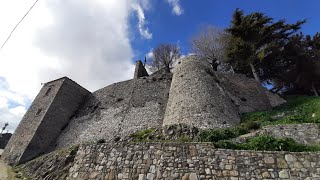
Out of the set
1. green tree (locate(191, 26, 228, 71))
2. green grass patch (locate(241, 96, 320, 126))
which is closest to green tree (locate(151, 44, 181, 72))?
green tree (locate(191, 26, 228, 71))

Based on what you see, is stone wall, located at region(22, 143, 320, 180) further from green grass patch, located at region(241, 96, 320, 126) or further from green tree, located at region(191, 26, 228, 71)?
green tree, located at region(191, 26, 228, 71)

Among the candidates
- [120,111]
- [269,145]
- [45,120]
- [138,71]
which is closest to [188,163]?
[269,145]

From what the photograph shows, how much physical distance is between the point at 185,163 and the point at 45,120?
48.5 feet

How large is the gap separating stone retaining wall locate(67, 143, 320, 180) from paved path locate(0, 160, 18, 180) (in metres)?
5.89

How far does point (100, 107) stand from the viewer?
22.2m

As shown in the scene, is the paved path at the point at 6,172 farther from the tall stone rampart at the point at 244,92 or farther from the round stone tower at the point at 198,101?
the tall stone rampart at the point at 244,92

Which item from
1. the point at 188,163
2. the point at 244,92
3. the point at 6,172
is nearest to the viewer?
the point at 188,163

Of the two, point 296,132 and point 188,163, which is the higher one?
point 296,132

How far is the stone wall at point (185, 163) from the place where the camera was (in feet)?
27.3

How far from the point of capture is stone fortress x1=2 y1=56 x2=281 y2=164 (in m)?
16.3

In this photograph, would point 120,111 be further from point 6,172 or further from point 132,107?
point 6,172

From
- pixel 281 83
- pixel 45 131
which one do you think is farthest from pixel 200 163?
pixel 281 83

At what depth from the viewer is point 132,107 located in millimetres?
20484

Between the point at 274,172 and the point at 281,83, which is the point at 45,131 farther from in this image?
the point at 281,83
